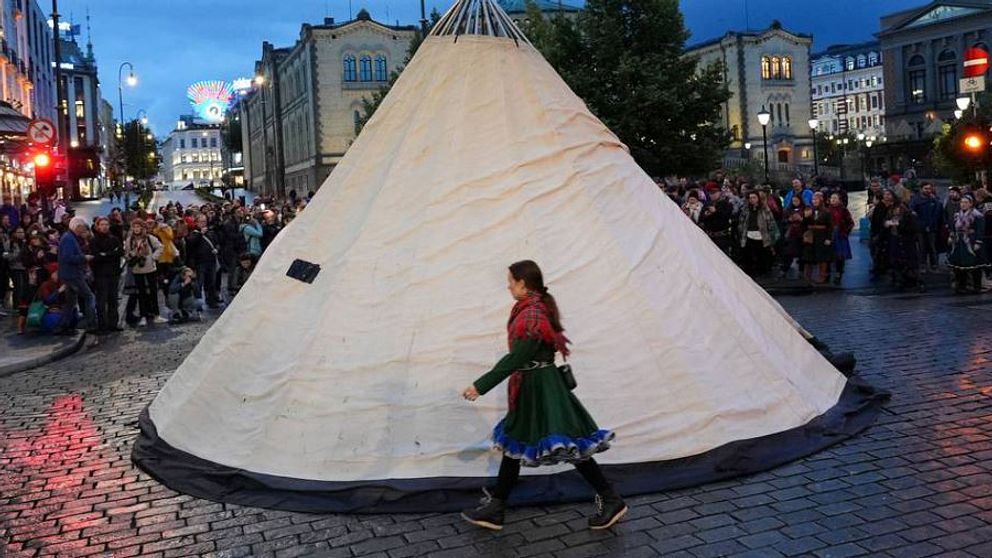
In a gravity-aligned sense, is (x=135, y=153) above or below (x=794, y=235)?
above

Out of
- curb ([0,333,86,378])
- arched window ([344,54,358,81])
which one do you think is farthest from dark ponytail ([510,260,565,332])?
arched window ([344,54,358,81])

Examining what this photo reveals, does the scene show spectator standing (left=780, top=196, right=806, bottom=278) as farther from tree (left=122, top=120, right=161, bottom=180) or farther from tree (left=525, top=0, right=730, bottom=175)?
tree (left=122, top=120, right=161, bottom=180)

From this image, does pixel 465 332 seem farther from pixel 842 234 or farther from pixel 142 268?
pixel 842 234

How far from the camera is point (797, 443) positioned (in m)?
7.12

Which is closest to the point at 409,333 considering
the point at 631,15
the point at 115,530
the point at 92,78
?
the point at 115,530

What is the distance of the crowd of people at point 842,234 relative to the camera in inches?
637

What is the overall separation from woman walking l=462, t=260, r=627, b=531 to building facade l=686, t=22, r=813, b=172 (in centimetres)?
6874

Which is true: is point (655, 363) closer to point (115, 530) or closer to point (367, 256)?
point (367, 256)

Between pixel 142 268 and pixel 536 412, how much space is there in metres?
11.9

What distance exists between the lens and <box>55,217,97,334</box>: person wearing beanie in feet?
47.5

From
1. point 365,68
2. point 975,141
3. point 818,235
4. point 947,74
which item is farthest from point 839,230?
point 947,74

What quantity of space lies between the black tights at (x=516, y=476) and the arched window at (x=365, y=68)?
63792mm

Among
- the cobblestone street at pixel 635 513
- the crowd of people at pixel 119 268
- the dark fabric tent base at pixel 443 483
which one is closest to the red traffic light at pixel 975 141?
the cobblestone street at pixel 635 513

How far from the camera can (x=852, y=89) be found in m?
135
